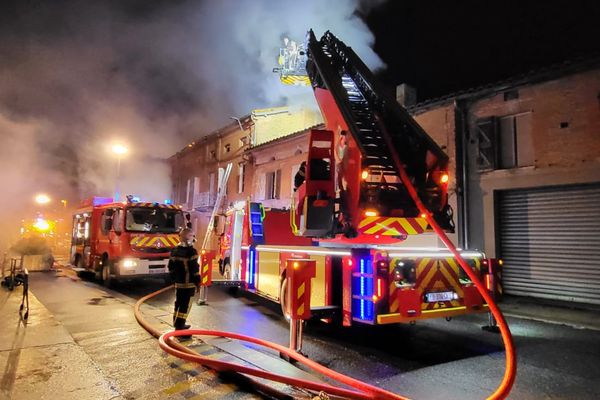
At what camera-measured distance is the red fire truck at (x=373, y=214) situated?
4590mm

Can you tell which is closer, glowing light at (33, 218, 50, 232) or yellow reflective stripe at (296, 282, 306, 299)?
yellow reflective stripe at (296, 282, 306, 299)

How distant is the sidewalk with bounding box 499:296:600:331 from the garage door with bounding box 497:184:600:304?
0.33 metres

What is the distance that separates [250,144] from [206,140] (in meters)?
6.08

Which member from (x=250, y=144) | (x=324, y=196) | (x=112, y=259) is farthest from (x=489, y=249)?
(x=250, y=144)

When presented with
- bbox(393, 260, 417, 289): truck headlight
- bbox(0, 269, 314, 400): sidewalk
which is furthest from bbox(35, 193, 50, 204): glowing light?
bbox(393, 260, 417, 289): truck headlight

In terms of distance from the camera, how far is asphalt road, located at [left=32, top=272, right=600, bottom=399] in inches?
154

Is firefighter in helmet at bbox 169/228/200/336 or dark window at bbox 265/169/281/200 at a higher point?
dark window at bbox 265/169/281/200

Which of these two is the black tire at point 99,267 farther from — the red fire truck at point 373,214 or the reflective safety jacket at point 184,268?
the red fire truck at point 373,214

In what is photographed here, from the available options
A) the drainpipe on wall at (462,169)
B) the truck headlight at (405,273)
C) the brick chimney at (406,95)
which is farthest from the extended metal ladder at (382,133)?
the brick chimney at (406,95)

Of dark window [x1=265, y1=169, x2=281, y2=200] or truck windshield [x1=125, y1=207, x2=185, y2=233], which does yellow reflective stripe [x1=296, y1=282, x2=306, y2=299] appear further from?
dark window [x1=265, y1=169, x2=281, y2=200]

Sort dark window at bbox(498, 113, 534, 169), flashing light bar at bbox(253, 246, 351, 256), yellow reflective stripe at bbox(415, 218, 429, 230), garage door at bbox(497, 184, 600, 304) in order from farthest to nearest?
dark window at bbox(498, 113, 534, 169) → garage door at bbox(497, 184, 600, 304) → yellow reflective stripe at bbox(415, 218, 429, 230) → flashing light bar at bbox(253, 246, 351, 256)

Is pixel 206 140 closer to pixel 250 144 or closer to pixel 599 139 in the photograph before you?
pixel 250 144

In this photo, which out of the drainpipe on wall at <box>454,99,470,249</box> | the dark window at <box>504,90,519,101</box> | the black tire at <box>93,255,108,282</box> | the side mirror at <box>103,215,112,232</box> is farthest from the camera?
the black tire at <box>93,255,108,282</box>

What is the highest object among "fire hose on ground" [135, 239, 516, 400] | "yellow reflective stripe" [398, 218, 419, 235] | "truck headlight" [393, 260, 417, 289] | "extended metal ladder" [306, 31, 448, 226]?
"extended metal ladder" [306, 31, 448, 226]
